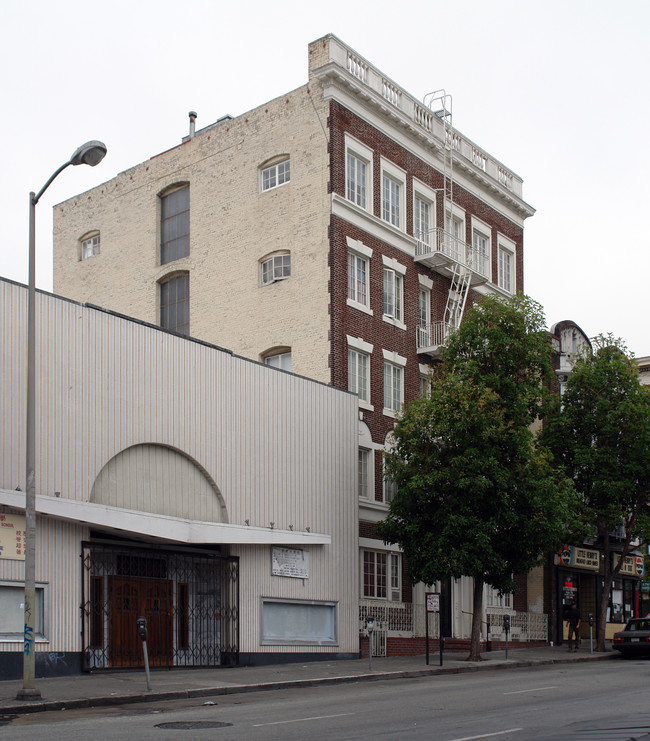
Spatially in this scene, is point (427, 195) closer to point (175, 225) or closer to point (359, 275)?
point (359, 275)

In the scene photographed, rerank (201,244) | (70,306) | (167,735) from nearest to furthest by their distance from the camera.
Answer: (167,735) → (70,306) → (201,244)

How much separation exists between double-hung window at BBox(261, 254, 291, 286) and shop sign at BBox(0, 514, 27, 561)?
1531cm

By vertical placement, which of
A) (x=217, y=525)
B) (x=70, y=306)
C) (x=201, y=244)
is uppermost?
(x=201, y=244)

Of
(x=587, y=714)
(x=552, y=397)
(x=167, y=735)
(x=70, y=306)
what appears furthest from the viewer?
(x=552, y=397)

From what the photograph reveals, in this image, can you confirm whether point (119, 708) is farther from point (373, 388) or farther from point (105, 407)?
point (373, 388)

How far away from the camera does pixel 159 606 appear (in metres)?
23.6

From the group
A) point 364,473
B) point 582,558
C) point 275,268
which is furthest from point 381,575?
point 582,558

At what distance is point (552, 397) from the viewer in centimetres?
3288

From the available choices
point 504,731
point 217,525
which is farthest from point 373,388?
point 504,731

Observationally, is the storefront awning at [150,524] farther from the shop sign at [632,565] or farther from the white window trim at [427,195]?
the shop sign at [632,565]

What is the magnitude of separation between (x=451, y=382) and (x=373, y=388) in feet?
16.8

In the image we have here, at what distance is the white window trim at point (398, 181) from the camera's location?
3466 centimetres

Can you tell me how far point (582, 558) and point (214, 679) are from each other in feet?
84.1

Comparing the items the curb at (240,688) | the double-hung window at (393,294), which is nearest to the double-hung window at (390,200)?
the double-hung window at (393,294)
